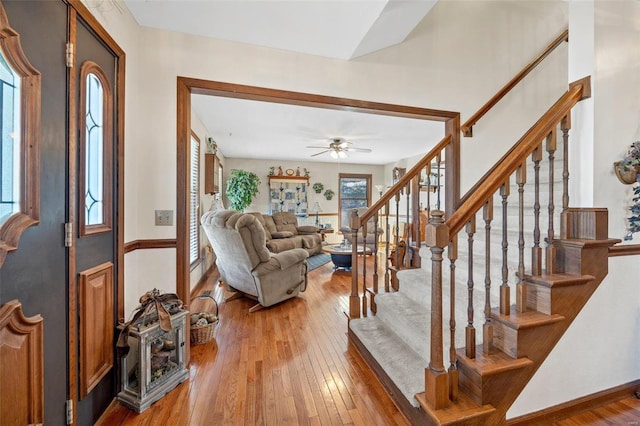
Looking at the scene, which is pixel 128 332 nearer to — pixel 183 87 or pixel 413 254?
pixel 183 87

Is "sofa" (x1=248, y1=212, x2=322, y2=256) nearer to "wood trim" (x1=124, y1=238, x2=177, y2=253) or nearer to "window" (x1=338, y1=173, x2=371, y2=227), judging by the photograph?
"window" (x1=338, y1=173, x2=371, y2=227)

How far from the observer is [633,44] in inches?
68.3

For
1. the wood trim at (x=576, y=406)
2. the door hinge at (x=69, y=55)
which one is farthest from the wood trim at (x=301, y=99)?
the wood trim at (x=576, y=406)

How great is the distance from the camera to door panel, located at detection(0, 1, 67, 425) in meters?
1.02

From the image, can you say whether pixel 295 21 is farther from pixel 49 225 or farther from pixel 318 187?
pixel 318 187

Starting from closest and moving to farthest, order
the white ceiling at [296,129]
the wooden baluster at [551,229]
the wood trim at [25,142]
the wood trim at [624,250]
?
1. the wood trim at [25,142]
2. the wooden baluster at [551,229]
3. the wood trim at [624,250]
4. the white ceiling at [296,129]

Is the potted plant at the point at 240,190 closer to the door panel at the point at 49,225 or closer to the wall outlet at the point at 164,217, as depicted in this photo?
the wall outlet at the point at 164,217

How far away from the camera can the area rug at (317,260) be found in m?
5.30

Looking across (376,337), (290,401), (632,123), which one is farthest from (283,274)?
(632,123)

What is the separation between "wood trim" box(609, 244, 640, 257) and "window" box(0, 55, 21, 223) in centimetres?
301

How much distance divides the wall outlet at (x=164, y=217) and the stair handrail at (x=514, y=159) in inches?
73.4

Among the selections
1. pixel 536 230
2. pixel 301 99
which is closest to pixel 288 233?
pixel 301 99

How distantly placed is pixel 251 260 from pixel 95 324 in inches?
61.8

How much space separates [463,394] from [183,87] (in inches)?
105
